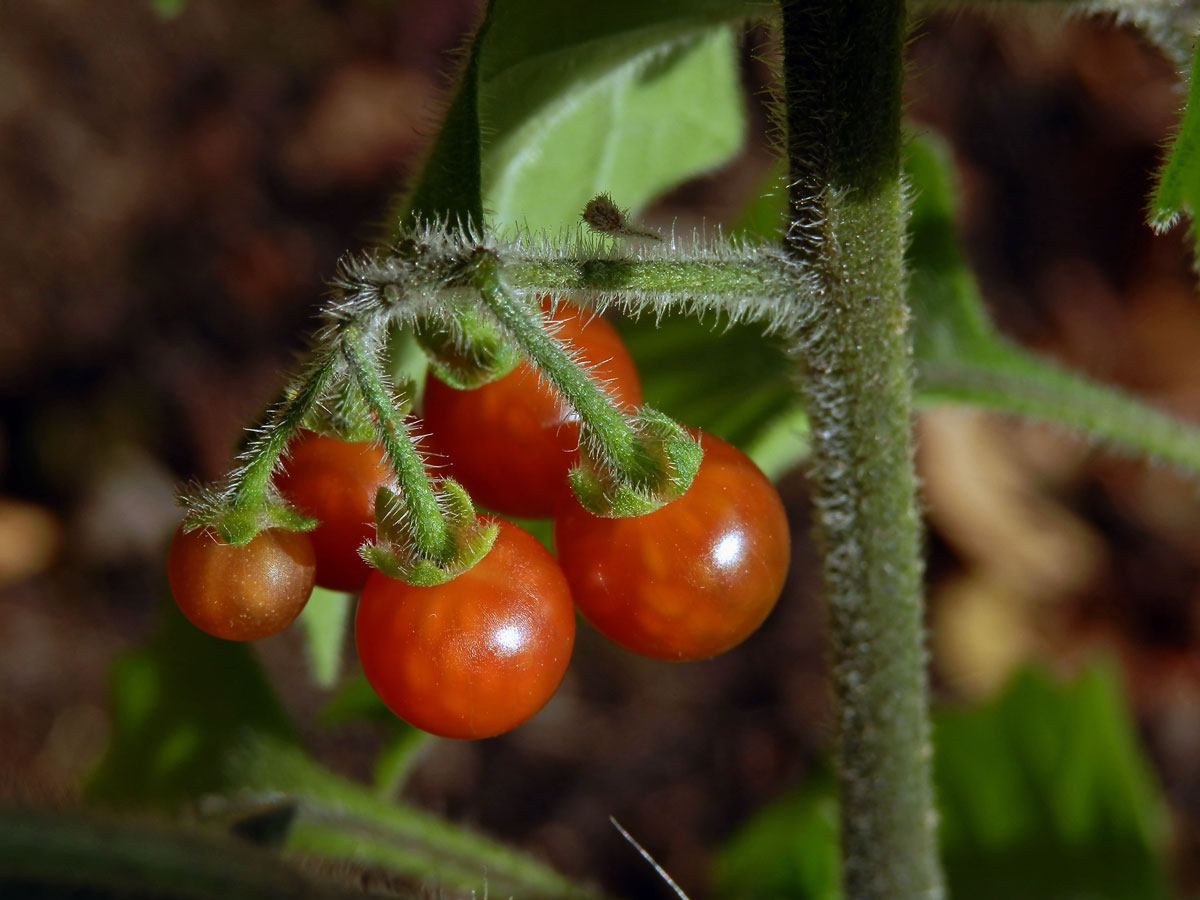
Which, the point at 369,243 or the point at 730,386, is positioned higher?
the point at 369,243

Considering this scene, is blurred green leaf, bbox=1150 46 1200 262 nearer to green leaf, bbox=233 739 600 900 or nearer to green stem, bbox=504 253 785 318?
green stem, bbox=504 253 785 318

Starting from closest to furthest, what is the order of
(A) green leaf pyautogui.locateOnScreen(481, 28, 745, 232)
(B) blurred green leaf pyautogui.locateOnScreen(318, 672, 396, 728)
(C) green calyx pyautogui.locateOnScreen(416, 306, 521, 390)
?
(C) green calyx pyautogui.locateOnScreen(416, 306, 521, 390)
(A) green leaf pyautogui.locateOnScreen(481, 28, 745, 232)
(B) blurred green leaf pyautogui.locateOnScreen(318, 672, 396, 728)

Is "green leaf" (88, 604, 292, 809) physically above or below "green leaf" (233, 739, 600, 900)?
above

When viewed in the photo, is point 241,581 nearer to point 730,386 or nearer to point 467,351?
point 467,351

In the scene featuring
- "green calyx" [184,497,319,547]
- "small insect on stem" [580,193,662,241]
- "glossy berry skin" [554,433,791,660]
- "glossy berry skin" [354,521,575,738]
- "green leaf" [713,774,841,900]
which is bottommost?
"glossy berry skin" [354,521,575,738]

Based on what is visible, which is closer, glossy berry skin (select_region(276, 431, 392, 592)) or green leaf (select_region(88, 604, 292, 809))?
glossy berry skin (select_region(276, 431, 392, 592))

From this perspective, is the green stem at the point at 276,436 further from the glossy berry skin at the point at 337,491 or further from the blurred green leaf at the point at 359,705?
the blurred green leaf at the point at 359,705

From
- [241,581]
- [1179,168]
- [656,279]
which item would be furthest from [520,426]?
[1179,168]

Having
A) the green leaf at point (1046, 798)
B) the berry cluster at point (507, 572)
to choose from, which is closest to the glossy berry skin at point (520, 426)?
the berry cluster at point (507, 572)

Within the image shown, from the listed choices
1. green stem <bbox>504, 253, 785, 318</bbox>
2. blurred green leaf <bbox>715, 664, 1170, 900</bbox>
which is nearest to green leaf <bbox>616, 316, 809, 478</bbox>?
green stem <bbox>504, 253, 785, 318</bbox>
